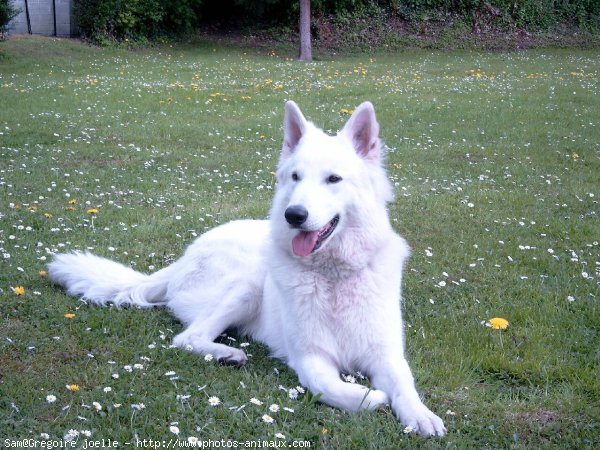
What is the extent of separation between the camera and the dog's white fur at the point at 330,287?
3602 millimetres

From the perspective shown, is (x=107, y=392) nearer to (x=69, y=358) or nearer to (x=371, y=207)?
(x=69, y=358)

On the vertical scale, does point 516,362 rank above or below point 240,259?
below

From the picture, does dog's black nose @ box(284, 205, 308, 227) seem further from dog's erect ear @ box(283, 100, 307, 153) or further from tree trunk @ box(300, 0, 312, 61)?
tree trunk @ box(300, 0, 312, 61)

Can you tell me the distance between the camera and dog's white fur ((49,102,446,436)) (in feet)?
11.8

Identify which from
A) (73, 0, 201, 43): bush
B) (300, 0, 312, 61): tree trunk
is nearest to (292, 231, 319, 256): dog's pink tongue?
(300, 0, 312, 61): tree trunk

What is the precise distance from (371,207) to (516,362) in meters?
1.27

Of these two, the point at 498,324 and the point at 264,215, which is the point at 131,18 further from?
the point at 498,324

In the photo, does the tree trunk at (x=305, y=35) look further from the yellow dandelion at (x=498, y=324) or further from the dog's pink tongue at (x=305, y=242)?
the dog's pink tongue at (x=305, y=242)

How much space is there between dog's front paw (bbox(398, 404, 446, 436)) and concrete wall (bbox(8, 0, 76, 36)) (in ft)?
88.2

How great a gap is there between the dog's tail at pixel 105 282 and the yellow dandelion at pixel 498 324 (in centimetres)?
230

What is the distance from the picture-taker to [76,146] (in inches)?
389

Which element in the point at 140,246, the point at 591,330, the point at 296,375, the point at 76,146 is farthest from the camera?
the point at 76,146

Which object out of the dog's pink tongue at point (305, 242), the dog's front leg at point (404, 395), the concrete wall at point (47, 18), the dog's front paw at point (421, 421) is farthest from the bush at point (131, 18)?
the dog's front paw at point (421, 421)

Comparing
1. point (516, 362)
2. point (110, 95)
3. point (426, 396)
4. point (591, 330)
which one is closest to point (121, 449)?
point (426, 396)
